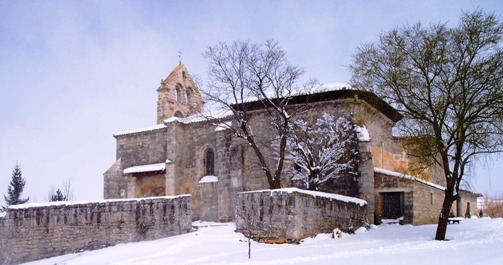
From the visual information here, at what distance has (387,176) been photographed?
21938mm

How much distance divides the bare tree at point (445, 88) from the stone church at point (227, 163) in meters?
0.95

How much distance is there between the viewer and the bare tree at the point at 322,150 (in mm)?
21922

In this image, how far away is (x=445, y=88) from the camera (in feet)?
Answer: 54.1

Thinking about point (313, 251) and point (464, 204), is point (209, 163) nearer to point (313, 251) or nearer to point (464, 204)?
point (313, 251)

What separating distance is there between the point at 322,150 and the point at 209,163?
903 centimetres

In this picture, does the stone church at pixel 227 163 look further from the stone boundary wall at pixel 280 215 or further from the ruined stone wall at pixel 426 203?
the stone boundary wall at pixel 280 215

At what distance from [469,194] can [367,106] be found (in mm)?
23796

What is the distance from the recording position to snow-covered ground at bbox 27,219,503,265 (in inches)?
431

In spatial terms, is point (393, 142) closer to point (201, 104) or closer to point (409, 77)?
point (409, 77)

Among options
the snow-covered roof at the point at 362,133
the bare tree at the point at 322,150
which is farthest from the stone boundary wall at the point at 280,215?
the snow-covered roof at the point at 362,133

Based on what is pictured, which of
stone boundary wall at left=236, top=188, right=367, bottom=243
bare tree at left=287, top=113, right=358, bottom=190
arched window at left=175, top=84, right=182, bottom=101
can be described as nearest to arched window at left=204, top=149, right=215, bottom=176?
arched window at left=175, top=84, right=182, bottom=101

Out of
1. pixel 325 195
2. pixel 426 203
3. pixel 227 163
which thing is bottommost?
pixel 426 203

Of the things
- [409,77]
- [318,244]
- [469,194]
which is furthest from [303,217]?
[469,194]

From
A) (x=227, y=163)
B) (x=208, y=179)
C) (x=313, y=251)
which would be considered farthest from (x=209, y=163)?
(x=313, y=251)
